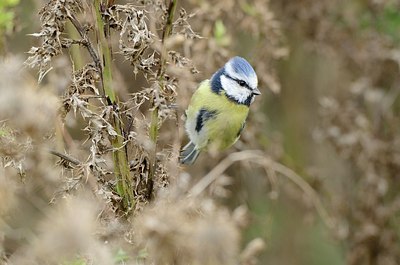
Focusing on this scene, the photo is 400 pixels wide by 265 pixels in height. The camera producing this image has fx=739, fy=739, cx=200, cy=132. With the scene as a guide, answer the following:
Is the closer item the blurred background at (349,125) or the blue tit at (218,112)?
the blue tit at (218,112)

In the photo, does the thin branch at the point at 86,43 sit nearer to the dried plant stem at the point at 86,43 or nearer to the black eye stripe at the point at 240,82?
the dried plant stem at the point at 86,43

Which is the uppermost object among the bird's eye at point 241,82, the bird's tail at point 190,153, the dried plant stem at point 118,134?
the dried plant stem at point 118,134

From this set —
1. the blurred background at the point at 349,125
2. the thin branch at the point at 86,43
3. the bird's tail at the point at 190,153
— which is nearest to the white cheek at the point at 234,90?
the bird's tail at the point at 190,153

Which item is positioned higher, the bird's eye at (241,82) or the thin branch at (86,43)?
the thin branch at (86,43)

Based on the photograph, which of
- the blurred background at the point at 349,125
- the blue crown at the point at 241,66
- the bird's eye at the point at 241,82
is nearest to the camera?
the blue crown at the point at 241,66

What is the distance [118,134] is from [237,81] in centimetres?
177

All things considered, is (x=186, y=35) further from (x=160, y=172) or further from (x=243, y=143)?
(x=243, y=143)

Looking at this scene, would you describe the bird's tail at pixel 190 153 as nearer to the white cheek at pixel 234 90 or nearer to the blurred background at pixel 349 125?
the white cheek at pixel 234 90

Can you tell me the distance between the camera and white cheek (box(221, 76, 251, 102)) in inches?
149

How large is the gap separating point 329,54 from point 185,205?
360cm

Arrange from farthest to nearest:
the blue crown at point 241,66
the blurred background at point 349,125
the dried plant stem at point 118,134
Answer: the blurred background at point 349,125 < the blue crown at point 241,66 < the dried plant stem at point 118,134

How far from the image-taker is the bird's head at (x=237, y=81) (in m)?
3.62

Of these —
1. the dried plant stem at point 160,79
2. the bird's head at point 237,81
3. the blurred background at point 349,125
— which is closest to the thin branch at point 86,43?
the dried plant stem at point 160,79

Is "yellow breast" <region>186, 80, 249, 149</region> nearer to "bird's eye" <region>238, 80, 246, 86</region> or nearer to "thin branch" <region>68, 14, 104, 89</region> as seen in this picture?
"bird's eye" <region>238, 80, 246, 86</region>
